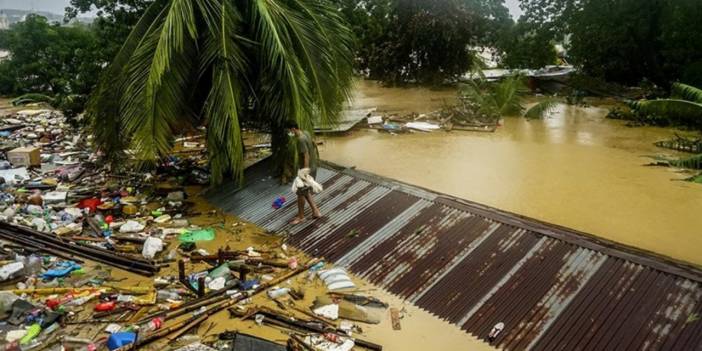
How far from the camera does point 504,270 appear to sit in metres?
5.28

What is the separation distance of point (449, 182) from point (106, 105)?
237 inches

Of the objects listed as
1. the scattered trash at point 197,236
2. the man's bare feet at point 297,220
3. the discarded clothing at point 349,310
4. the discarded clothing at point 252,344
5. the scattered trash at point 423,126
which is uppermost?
the scattered trash at point 423,126

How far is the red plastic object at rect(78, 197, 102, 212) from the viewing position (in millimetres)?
7699

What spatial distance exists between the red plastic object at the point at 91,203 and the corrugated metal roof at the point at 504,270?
2.61 meters

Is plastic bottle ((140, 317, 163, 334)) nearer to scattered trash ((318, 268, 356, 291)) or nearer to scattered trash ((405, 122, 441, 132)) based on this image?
scattered trash ((318, 268, 356, 291))

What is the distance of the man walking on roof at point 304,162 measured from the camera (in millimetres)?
6715

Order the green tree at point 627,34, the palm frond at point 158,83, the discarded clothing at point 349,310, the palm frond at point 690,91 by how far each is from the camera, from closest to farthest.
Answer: the discarded clothing at point 349,310 < the palm frond at point 690,91 < the palm frond at point 158,83 < the green tree at point 627,34

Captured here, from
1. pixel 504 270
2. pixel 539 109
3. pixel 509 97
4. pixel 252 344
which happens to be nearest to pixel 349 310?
pixel 252 344

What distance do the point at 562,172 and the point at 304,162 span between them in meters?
5.70

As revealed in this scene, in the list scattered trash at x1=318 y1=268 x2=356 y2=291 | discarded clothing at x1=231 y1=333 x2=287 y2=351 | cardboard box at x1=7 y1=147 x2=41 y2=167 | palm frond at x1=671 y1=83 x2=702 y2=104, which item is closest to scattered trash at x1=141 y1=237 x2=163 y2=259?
scattered trash at x1=318 y1=268 x2=356 y2=291

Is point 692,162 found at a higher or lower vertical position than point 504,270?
higher

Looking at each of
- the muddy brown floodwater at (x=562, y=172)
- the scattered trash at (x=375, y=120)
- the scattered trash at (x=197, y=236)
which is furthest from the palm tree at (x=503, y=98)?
the scattered trash at (x=197, y=236)

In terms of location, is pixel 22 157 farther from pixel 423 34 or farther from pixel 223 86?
pixel 423 34

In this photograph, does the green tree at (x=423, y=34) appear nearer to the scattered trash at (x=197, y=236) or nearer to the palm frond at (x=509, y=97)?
the palm frond at (x=509, y=97)
